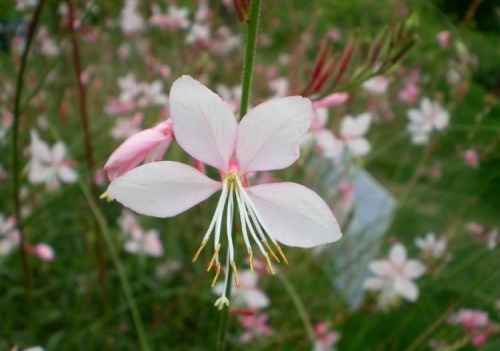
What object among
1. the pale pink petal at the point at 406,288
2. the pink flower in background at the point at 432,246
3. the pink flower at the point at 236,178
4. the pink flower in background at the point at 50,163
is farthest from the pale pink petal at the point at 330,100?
the pink flower in background at the point at 432,246

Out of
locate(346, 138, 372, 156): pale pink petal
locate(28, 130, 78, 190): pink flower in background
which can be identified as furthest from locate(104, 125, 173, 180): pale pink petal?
locate(28, 130, 78, 190): pink flower in background

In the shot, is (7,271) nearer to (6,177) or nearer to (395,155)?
(6,177)

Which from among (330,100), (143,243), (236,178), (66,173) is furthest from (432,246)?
(236,178)

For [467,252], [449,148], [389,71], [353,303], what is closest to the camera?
[389,71]

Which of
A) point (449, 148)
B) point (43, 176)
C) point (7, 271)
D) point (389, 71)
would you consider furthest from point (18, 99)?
point (449, 148)

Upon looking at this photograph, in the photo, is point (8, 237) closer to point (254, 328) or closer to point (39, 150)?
point (39, 150)

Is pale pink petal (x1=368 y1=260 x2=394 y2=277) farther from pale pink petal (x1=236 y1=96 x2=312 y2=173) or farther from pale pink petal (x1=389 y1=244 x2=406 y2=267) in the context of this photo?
pale pink petal (x1=236 y1=96 x2=312 y2=173)

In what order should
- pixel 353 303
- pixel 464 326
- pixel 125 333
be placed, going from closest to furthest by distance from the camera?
pixel 464 326
pixel 125 333
pixel 353 303
